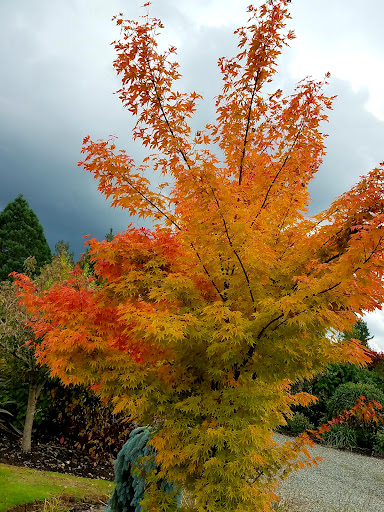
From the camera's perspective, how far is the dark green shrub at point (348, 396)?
13.4 metres

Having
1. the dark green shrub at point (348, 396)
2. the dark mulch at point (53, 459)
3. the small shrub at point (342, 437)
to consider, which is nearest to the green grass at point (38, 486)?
the dark mulch at point (53, 459)

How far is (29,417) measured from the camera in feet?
27.8

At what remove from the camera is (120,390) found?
399cm

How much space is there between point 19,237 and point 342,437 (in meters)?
23.5

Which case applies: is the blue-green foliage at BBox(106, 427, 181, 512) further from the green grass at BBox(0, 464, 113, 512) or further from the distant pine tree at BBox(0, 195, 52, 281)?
the distant pine tree at BBox(0, 195, 52, 281)

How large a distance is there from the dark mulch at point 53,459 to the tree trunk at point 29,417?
154 mm

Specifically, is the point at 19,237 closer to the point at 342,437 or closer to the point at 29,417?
the point at 29,417

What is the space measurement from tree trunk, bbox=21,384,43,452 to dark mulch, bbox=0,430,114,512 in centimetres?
15

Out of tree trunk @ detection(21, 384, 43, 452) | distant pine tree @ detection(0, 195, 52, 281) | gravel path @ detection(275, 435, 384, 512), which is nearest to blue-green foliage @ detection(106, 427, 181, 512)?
gravel path @ detection(275, 435, 384, 512)

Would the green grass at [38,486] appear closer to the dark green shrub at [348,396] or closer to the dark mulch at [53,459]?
the dark mulch at [53,459]

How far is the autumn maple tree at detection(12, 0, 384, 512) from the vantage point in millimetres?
3496

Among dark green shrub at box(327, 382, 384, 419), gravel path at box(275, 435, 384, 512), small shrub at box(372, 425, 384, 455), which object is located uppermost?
dark green shrub at box(327, 382, 384, 419)

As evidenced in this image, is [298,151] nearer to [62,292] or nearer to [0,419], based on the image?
[62,292]

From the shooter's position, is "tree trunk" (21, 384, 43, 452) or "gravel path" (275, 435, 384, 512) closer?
"gravel path" (275, 435, 384, 512)
